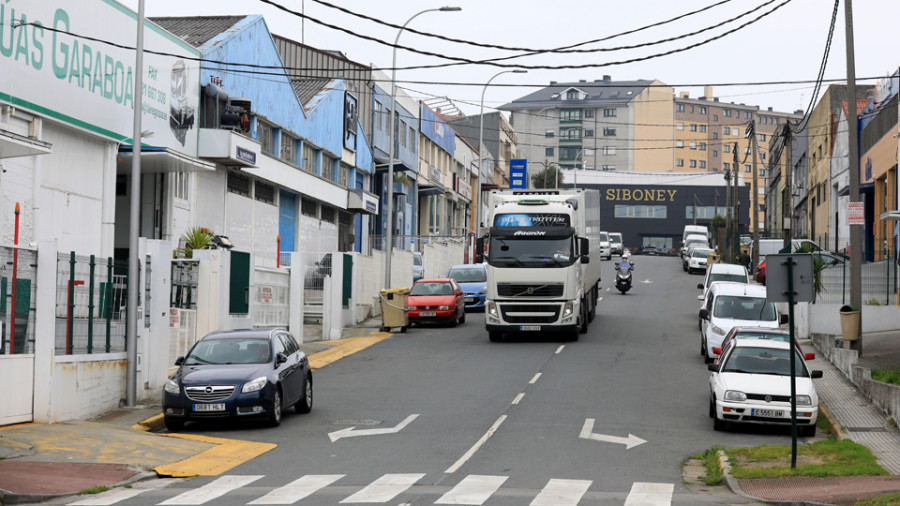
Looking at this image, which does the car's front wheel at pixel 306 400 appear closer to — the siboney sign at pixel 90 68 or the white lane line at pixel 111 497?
the white lane line at pixel 111 497

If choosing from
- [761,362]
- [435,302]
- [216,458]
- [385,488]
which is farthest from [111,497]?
[435,302]

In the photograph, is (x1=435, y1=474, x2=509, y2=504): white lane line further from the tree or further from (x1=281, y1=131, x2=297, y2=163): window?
the tree

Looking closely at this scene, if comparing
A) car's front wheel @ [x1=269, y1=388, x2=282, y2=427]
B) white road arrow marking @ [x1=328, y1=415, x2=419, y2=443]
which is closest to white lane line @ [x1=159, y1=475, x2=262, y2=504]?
white road arrow marking @ [x1=328, y1=415, x2=419, y2=443]

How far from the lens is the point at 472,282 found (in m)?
40.6

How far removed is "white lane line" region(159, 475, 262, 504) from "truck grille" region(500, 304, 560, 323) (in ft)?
54.0

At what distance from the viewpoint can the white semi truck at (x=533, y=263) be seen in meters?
28.4

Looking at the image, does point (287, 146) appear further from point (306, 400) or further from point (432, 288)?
point (306, 400)

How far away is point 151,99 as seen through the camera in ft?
92.4

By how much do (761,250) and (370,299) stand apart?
958 inches

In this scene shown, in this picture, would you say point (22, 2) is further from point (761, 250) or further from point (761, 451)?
point (761, 250)

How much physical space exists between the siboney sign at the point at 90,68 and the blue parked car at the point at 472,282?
13.6 m

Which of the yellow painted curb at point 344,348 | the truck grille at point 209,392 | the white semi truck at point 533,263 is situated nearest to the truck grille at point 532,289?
the white semi truck at point 533,263

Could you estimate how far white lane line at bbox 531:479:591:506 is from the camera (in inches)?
433

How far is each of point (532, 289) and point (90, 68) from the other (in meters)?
12.5
